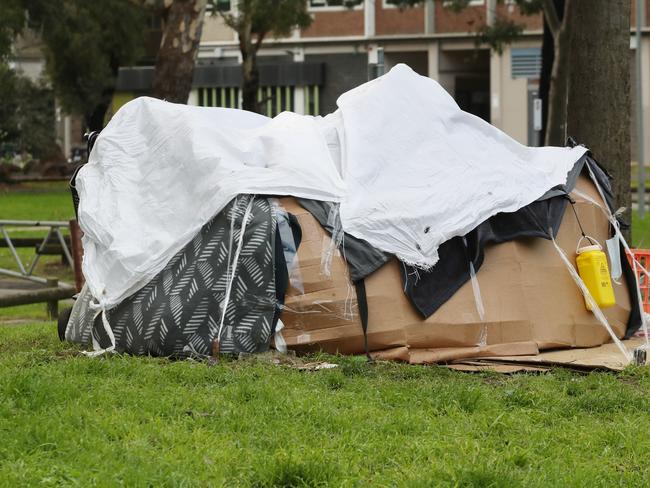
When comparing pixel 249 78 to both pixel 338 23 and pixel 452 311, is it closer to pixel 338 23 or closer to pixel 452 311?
pixel 338 23

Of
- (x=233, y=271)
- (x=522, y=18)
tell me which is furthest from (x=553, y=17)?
(x=522, y=18)

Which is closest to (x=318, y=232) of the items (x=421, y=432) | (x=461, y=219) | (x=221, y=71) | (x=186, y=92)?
(x=461, y=219)

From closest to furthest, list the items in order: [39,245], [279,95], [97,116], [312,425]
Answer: [312,425]
[39,245]
[97,116]
[279,95]

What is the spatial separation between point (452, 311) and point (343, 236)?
0.82 meters

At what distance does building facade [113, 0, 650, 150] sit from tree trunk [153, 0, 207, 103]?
25.3 m

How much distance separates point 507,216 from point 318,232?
48.8 inches

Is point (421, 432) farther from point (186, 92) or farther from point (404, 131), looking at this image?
point (186, 92)

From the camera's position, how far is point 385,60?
46250 mm

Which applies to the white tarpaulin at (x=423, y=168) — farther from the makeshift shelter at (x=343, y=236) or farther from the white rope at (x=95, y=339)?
the white rope at (x=95, y=339)

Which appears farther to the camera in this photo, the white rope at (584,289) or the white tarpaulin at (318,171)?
the white rope at (584,289)

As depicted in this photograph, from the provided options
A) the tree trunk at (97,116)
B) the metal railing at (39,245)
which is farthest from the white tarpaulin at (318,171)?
the tree trunk at (97,116)

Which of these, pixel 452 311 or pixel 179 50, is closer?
pixel 452 311

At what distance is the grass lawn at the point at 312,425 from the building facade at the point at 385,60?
37.2m

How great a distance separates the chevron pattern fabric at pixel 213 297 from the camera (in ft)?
23.3
